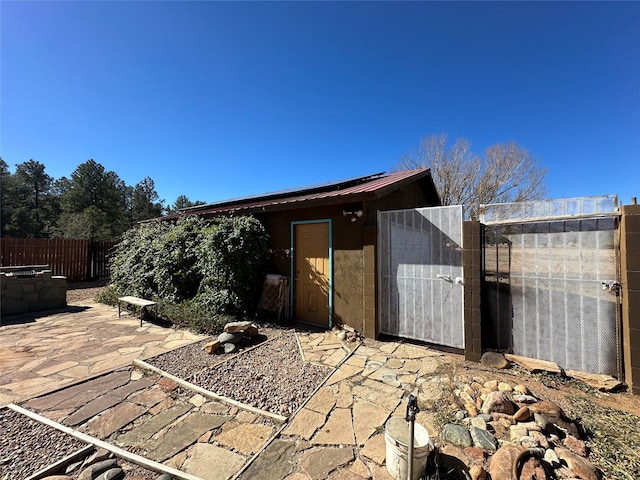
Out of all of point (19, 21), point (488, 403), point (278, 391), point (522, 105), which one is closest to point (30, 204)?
point (19, 21)

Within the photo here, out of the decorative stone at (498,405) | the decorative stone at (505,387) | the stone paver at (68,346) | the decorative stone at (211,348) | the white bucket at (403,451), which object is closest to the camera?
the white bucket at (403,451)

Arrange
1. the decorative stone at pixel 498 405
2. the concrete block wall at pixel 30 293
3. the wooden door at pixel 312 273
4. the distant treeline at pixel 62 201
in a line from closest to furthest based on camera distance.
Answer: the decorative stone at pixel 498 405
the wooden door at pixel 312 273
the concrete block wall at pixel 30 293
the distant treeline at pixel 62 201

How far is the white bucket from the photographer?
1768 mm

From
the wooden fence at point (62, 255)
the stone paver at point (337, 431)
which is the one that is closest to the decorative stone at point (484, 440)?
the stone paver at point (337, 431)

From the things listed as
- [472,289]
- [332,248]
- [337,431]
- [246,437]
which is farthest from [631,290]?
[246,437]

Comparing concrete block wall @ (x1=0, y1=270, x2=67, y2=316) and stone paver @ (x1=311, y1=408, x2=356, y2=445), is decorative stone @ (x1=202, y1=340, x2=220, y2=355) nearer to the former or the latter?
stone paver @ (x1=311, y1=408, x2=356, y2=445)

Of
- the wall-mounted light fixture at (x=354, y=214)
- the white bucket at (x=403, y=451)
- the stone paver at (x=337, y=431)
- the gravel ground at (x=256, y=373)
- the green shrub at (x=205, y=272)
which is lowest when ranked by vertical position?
the gravel ground at (x=256, y=373)

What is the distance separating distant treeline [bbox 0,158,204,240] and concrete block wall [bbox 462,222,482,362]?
959 inches

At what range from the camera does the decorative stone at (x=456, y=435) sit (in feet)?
7.09

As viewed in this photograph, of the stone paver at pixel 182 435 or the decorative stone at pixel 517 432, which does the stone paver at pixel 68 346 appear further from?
the decorative stone at pixel 517 432

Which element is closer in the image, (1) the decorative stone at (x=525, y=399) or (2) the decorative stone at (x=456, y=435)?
(2) the decorative stone at (x=456, y=435)

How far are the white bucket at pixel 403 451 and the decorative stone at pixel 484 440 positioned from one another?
616 millimetres

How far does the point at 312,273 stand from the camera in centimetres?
Answer: 595

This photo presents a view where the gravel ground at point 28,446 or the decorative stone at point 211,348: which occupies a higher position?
the decorative stone at point 211,348
